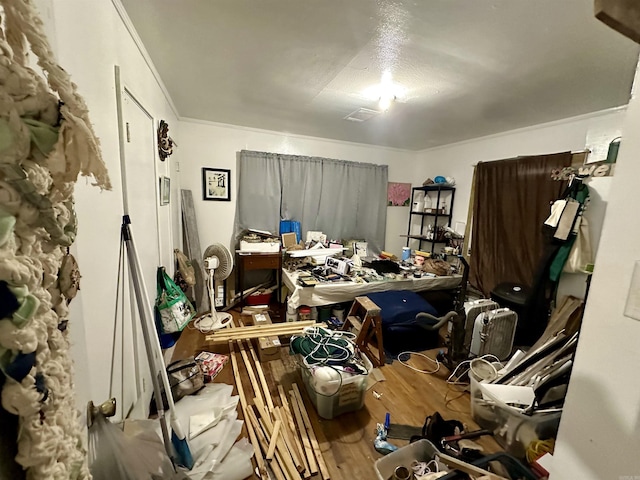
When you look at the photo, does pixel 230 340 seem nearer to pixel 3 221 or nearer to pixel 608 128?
pixel 3 221

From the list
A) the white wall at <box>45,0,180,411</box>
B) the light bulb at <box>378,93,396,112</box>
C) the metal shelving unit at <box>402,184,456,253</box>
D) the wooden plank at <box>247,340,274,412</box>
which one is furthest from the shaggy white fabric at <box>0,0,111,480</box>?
the metal shelving unit at <box>402,184,456,253</box>

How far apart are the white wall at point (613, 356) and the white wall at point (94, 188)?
1.37 meters

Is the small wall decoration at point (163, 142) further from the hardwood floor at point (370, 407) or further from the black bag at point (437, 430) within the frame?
the black bag at point (437, 430)

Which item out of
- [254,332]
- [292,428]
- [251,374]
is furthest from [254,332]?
[292,428]

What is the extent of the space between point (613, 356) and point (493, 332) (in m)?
1.56

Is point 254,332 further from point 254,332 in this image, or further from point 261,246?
point 261,246

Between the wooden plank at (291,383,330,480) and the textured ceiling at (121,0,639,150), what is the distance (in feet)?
7.72

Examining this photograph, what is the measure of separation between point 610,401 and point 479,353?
1.56 meters

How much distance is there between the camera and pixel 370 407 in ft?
6.16

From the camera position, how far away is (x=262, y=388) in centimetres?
196

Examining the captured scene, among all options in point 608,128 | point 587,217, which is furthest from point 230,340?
point 608,128

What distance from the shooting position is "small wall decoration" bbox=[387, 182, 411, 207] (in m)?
4.37

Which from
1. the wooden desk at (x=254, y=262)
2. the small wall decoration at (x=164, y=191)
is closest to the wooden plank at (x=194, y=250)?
the wooden desk at (x=254, y=262)

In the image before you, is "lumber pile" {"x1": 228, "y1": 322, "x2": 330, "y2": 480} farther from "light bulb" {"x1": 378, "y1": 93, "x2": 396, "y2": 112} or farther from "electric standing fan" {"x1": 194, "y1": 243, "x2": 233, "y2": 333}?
"light bulb" {"x1": 378, "y1": 93, "x2": 396, "y2": 112}
